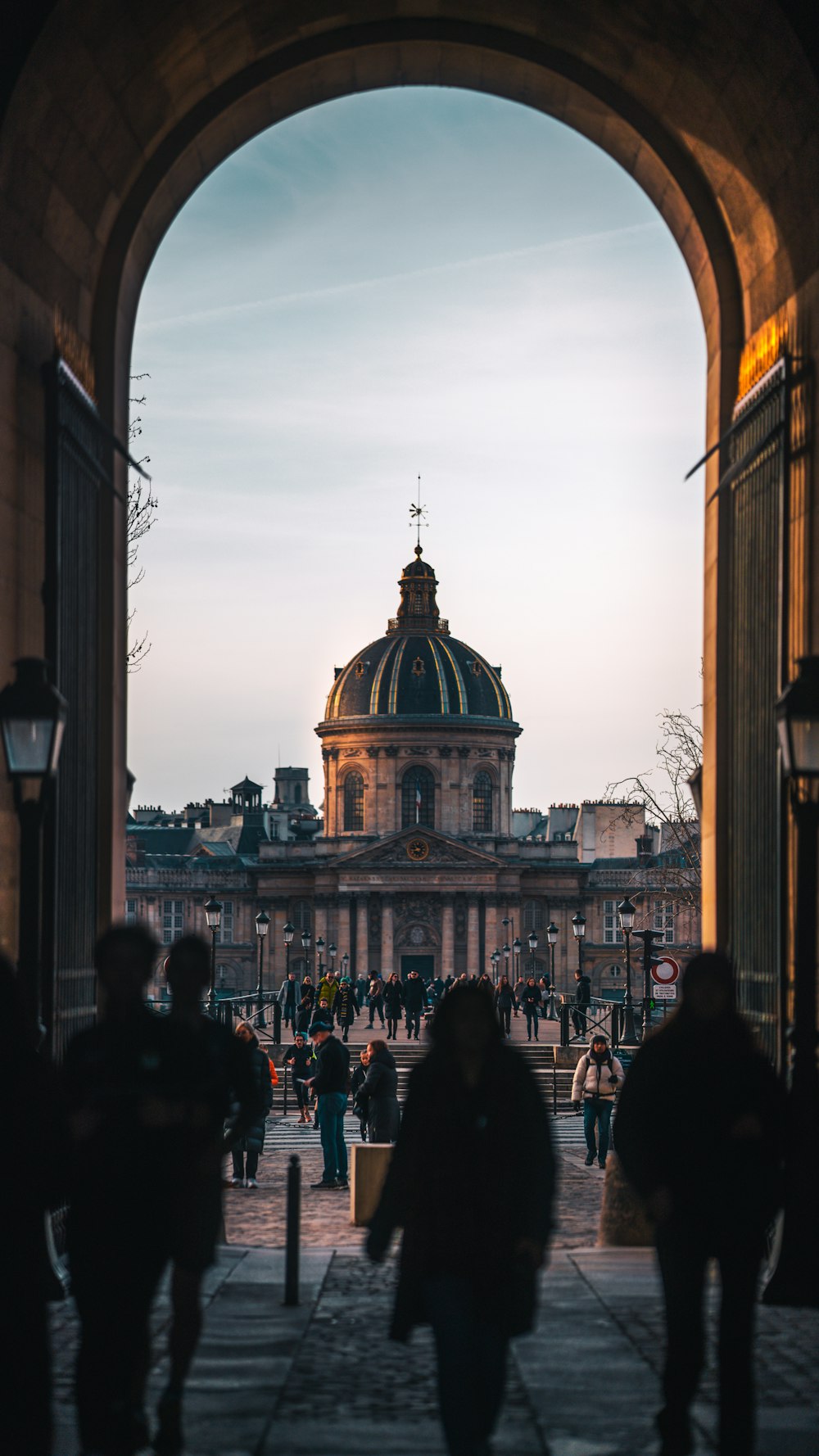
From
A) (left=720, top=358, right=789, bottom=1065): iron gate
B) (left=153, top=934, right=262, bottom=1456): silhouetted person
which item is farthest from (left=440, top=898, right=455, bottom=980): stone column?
(left=153, top=934, right=262, bottom=1456): silhouetted person

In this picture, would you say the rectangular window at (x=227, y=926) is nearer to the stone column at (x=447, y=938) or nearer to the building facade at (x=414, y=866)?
the building facade at (x=414, y=866)

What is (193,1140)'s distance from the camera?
7.14 m

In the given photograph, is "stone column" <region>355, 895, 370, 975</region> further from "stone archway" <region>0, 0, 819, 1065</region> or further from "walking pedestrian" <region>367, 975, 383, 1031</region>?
"stone archway" <region>0, 0, 819, 1065</region>

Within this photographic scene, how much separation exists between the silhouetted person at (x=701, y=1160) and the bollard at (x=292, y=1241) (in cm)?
446

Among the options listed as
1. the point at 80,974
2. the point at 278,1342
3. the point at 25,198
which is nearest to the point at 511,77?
the point at 25,198

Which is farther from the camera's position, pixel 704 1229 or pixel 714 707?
pixel 714 707

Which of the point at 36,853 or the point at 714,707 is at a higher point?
the point at 714,707

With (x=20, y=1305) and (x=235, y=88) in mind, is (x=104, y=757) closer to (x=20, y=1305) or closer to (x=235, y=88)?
(x=235, y=88)

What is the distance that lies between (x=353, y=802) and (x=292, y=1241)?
11151cm

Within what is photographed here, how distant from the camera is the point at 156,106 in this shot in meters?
14.1

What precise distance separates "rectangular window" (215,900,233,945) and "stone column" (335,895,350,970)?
25.1ft

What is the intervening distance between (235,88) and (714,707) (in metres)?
5.77

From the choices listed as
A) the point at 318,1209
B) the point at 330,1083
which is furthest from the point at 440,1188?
the point at 330,1083

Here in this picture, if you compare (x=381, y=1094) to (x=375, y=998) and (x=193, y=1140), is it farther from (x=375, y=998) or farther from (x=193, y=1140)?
(x=375, y=998)
